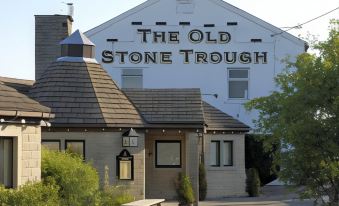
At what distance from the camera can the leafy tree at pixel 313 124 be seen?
14.7m

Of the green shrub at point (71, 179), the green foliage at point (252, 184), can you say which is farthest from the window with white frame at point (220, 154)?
the green shrub at point (71, 179)

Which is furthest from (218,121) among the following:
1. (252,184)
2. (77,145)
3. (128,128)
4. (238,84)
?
(77,145)

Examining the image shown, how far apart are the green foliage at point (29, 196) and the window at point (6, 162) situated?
84 centimetres

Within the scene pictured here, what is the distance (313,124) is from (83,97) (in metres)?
10.6

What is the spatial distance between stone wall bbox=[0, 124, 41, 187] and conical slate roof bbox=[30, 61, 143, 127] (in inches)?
269

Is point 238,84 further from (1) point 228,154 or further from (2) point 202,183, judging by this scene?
(2) point 202,183

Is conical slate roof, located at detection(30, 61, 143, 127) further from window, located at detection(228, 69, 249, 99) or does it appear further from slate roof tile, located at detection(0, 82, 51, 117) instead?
window, located at detection(228, 69, 249, 99)

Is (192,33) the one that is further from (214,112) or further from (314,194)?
(314,194)

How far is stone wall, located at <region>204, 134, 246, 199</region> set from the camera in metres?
28.6

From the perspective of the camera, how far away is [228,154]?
2930cm

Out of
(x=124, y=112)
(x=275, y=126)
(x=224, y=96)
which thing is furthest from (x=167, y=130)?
(x=224, y=96)

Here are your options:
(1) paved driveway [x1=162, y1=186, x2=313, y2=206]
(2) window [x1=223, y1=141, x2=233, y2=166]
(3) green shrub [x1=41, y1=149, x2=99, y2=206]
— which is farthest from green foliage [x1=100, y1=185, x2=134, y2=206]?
(2) window [x1=223, y1=141, x2=233, y2=166]

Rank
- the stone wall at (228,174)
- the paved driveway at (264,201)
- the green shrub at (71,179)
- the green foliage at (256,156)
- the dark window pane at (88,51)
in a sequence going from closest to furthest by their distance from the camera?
the green shrub at (71,179), the paved driveway at (264,201), the dark window pane at (88,51), the stone wall at (228,174), the green foliage at (256,156)

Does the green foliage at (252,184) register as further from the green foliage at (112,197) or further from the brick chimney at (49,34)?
the brick chimney at (49,34)
